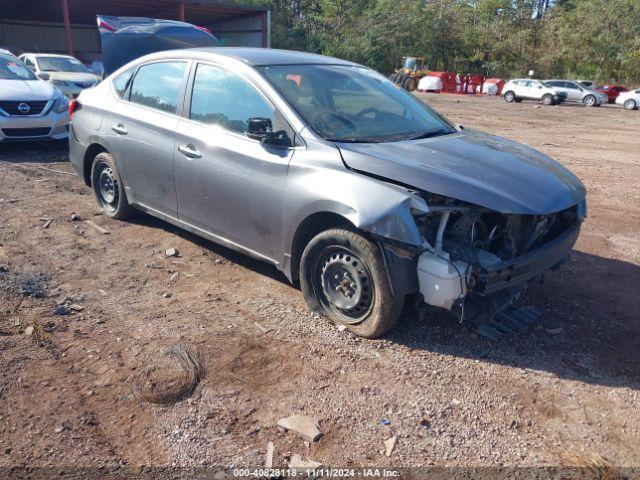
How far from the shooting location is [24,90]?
9.30 meters

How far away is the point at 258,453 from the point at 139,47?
12.6 meters

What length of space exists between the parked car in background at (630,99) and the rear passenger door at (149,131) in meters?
31.3

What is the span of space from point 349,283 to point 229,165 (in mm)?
1334

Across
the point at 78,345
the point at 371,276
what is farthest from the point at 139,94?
the point at 371,276

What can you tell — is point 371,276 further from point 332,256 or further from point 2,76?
point 2,76

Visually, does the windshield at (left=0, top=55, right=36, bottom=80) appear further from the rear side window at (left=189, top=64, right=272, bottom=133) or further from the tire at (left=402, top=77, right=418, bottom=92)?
the tire at (left=402, top=77, right=418, bottom=92)

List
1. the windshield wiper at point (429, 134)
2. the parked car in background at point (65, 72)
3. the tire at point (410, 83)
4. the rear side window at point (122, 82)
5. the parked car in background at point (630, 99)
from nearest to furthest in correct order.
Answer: the windshield wiper at point (429, 134)
the rear side window at point (122, 82)
the parked car in background at point (65, 72)
the parked car in background at point (630, 99)
the tire at point (410, 83)

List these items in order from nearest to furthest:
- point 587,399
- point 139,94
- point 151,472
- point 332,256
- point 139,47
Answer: point 151,472 → point 587,399 → point 332,256 → point 139,94 → point 139,47

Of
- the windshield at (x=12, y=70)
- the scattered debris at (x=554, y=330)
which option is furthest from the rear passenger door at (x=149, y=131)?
the windshield at (x=12, y=70)

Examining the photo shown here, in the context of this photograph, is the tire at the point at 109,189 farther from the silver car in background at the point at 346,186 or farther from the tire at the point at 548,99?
the tire at the point at 548,99

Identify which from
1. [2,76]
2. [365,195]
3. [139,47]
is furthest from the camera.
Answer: [139,47]

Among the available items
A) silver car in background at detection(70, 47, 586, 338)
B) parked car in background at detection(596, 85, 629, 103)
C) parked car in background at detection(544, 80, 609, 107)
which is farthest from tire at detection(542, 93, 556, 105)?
silver car in background at detection(70, 47, 586, 338)

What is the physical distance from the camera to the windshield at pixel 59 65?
52.5 ft

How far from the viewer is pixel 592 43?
146 feet
